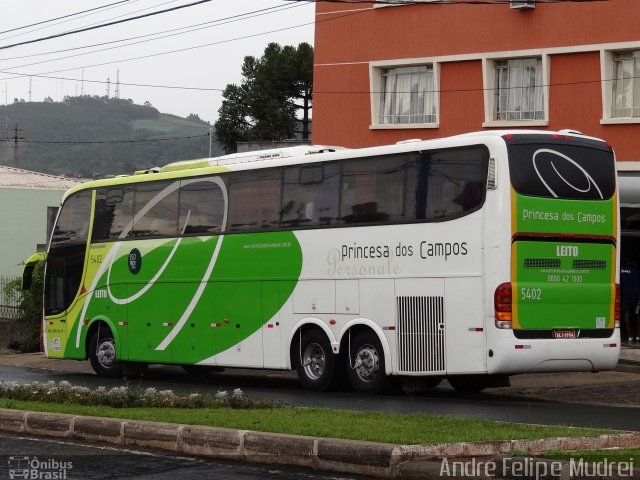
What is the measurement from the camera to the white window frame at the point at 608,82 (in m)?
27.9

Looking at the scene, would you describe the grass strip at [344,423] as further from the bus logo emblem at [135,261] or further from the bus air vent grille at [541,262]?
the bus logo emblem at [135,261]

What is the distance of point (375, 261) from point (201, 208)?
4.42 metres

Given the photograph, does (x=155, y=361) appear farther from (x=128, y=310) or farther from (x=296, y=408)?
(x=296, y=408)

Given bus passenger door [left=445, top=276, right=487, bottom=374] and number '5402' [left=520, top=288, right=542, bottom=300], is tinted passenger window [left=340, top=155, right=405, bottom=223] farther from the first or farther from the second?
number '5402' [left=520, top=288, right=542, bottom=300]

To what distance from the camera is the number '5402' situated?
1758 centimetres

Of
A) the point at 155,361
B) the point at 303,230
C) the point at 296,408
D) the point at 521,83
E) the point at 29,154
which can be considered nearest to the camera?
the point at 296,408

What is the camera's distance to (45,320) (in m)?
26.7

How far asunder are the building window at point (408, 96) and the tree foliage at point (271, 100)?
32957mm

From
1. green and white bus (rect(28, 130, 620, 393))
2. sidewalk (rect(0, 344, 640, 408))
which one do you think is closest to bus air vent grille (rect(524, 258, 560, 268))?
green and white bus (rect(28, 130, 620, 393))

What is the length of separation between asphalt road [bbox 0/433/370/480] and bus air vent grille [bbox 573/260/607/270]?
807 centimetres

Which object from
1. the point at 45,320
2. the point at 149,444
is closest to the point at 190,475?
the point at 149,444

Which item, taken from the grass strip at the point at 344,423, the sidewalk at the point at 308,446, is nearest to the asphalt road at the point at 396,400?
the grass strip at the point at 344,423

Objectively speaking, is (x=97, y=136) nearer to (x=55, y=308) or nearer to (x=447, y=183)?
(x=55, y=308)

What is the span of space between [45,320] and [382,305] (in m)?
10.1
